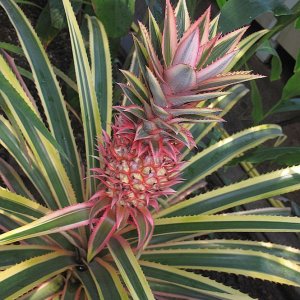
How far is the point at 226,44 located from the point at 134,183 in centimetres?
28

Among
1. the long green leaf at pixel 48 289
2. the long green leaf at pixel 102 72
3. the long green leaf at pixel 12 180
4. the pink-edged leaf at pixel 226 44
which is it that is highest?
the long green leaf at pixel 102 72

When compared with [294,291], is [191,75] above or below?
above

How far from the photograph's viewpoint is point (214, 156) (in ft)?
3.18

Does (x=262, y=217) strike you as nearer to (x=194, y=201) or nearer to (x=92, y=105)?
(x=194, y=201)

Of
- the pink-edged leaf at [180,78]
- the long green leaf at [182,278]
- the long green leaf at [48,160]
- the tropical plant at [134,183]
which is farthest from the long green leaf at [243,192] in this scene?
the pink-edged leaf at [180,78]

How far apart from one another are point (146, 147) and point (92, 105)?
237 mm

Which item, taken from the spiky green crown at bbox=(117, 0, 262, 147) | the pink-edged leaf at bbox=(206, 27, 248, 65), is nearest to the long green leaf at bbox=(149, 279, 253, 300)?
the spiky green crown at bbox=(117, 0, 262, 147)

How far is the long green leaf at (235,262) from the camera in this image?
767 millimetres

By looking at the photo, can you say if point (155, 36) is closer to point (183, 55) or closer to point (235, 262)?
point (183, 55)

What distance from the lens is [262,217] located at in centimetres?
79

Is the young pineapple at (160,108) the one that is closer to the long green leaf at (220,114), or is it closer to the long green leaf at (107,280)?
the long green leaf at (107,280)

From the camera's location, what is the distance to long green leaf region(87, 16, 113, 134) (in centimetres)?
96

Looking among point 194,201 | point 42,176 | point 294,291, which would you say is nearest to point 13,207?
point 42,176

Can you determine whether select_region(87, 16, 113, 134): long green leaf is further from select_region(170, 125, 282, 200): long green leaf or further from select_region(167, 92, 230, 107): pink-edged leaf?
select_region(167, 92, 230, 107): pink-edged leaf
